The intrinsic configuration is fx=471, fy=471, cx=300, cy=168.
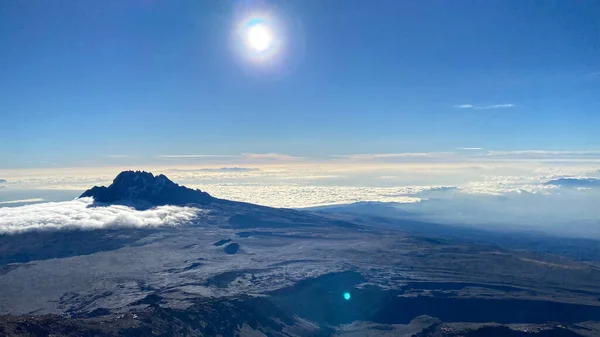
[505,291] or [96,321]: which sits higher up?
[96,321]

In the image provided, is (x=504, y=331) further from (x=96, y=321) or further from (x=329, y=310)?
(x=96, y=321)

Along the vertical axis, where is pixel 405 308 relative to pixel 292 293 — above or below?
below

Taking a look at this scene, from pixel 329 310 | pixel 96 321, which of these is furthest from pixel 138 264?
pixel 96 321

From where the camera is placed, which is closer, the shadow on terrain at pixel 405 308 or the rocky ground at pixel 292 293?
the rocky ground at pixel 292 293

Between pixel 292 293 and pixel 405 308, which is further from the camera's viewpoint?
pixel 292 293

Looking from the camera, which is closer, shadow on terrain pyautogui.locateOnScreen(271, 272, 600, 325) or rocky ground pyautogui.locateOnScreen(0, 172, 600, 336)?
rocky ground pyautogui.locateOnScreen(0, 172, 600, 336)

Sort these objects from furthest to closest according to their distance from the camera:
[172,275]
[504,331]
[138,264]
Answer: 1. [138,264]
2. [172,275]
3. [504,331]

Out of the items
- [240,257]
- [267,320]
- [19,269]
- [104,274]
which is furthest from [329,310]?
[19,269]

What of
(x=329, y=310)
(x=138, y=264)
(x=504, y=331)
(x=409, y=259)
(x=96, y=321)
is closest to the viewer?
(x=96, y=321)

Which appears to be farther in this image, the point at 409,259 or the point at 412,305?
the point at 409,259
